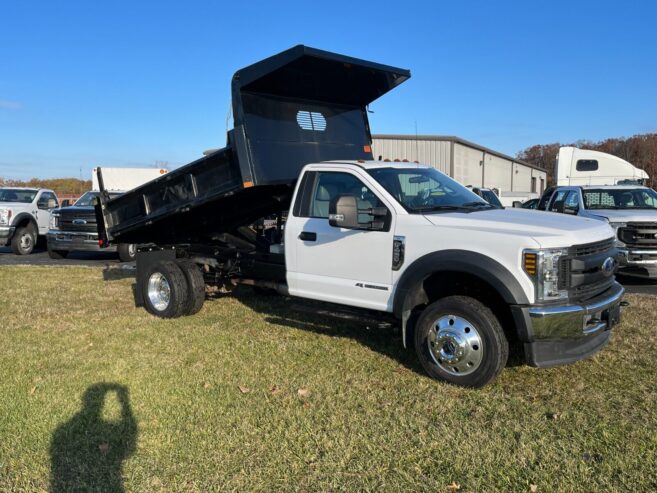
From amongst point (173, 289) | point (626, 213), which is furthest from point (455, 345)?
point (626, 213)

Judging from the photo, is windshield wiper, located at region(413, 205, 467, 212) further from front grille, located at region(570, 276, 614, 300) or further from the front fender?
front grille, located at region(570, 276, 614, 300)

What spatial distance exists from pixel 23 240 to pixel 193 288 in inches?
442

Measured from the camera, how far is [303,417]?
14.5 ft

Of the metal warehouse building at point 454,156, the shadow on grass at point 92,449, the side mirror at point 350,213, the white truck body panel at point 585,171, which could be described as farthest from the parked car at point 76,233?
A: the metal warehouse building at point 454,156

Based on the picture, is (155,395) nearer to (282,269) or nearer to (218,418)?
(218,418)

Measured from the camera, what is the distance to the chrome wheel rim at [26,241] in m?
16.5

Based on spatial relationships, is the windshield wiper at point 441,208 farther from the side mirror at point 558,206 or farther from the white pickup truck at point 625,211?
the side mirror at point 558,206

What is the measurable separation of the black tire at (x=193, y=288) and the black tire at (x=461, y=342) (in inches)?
142

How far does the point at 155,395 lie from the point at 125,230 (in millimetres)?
3683

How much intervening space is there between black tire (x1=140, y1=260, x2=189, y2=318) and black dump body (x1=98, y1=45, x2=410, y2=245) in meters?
0.60

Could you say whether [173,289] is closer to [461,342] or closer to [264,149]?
[264,149]

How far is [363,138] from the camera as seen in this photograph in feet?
26.5

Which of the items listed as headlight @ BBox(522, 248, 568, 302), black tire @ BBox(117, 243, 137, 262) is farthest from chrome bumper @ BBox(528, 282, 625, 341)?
black tire @ BBox(117, 243, 137, 262)

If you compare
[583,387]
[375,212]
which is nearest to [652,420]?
[583,387]
